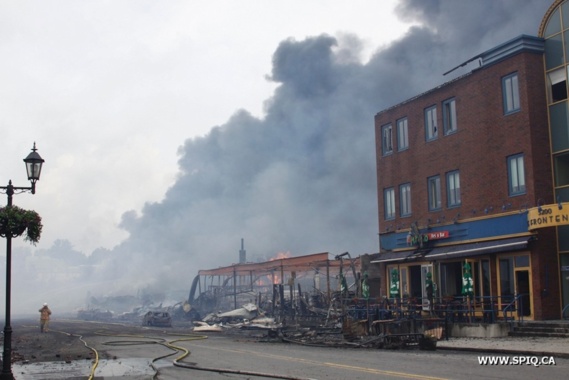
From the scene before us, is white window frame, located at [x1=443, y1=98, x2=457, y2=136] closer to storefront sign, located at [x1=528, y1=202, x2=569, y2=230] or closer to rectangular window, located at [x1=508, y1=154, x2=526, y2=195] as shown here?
rectangular window, located at [x1=508, y1=154, x2=526, y2=195]

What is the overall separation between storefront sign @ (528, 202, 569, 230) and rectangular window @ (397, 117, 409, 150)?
10.8 meters

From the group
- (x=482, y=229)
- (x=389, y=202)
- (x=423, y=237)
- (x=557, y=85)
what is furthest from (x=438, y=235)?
(x=557, y=85)

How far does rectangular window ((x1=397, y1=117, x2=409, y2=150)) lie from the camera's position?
35.8 meters

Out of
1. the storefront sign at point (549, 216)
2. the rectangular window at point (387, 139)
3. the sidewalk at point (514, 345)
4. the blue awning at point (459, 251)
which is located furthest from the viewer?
the rectangular window at point (387, 139)

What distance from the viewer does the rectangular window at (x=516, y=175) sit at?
1093 inches

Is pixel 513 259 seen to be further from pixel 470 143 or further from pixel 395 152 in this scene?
pixel 395 152

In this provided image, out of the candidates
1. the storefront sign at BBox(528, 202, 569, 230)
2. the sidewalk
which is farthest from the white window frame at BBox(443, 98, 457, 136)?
the sidewalk

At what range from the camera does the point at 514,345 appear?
20.2m

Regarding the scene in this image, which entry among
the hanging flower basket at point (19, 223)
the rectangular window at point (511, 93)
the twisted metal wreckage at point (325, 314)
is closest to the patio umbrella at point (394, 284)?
the twisted metal wreckage at point (325, 314)

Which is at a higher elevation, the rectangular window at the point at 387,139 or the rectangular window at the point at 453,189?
the rectangular window at the point at 387,139

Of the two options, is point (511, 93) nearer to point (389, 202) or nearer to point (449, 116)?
point (449, 116)

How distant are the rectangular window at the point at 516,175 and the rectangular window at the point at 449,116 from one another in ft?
14.5

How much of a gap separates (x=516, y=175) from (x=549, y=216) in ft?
12.0

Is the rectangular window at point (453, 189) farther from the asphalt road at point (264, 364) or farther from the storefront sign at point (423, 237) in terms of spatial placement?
the asphalt road at point (264, 364)
